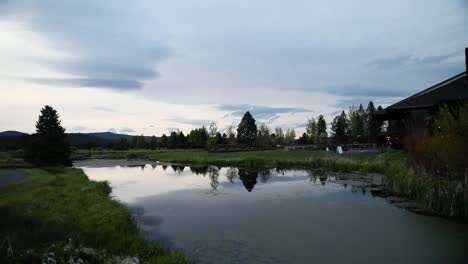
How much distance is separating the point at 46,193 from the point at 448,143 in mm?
17655

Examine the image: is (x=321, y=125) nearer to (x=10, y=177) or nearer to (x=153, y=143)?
(x=153, y=143)

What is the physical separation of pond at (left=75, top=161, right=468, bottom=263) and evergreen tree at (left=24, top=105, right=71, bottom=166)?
22.5 metres

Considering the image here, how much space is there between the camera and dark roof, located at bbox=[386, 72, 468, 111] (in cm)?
2686

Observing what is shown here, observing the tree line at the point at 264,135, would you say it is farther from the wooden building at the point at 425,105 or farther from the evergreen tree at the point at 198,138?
the wooden building at the point at 425,105

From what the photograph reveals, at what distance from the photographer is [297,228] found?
11883 mm

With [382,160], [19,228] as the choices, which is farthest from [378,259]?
[382,160]

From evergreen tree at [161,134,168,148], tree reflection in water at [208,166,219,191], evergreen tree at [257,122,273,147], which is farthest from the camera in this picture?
evergreen tree at [161,134,168,148]

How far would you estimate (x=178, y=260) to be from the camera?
26.0 feet

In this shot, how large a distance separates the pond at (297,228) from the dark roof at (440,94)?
12070 millimetres

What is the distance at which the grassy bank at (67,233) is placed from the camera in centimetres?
688

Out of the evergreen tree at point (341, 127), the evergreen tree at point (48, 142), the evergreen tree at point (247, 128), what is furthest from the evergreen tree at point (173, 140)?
the evergreen tree at point (48, 142)

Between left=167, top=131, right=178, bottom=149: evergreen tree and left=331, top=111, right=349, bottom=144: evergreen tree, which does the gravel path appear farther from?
left=167, top=131, right=178, bottom=149: evergreen tree

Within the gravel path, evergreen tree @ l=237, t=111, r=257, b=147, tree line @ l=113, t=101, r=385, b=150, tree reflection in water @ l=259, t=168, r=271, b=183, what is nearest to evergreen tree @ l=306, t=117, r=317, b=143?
tree line @ l=113, t=101, r=385, b=150

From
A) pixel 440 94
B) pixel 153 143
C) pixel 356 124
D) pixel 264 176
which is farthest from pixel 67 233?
pixel 153 143
